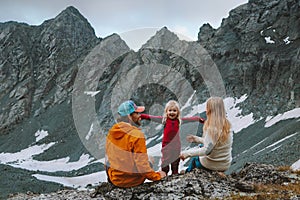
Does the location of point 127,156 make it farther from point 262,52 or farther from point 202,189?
point 262,52

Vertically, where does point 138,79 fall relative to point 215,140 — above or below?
above

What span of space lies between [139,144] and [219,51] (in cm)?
8309

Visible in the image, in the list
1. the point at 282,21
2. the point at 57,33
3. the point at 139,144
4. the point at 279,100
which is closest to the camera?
the point at 139,144

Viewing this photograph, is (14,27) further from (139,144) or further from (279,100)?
(139,144)

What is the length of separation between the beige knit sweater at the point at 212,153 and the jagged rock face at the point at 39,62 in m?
114

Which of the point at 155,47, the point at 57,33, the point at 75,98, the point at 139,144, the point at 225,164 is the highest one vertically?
the point at 57,33

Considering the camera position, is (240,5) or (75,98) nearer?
(240,5)

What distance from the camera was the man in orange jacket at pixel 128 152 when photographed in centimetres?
769

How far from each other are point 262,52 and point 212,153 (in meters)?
70.3

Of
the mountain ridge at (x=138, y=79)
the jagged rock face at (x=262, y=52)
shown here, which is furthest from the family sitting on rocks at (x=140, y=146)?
the jagged rock face at (x=262, y=52)

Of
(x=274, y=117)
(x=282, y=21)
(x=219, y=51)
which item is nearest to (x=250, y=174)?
(x=274, y=117)

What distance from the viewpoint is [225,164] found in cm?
908

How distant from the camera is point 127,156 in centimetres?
792

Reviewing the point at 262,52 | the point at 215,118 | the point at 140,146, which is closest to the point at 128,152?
the point at 140,146
